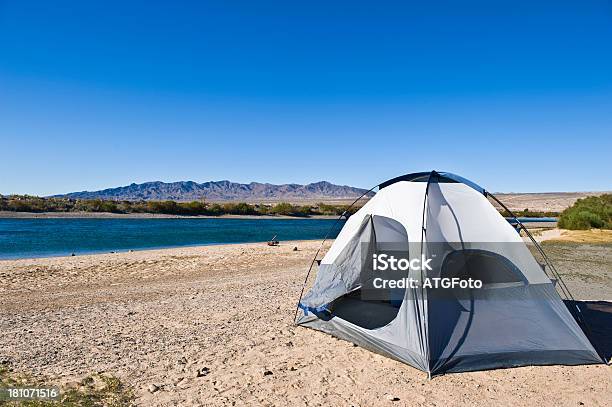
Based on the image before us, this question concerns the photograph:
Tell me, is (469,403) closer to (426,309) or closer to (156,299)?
(426,309)

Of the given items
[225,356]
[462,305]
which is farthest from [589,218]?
[225,356]

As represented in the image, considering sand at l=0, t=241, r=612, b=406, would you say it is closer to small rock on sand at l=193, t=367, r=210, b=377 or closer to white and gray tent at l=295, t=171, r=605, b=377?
small rock on sand at l=193, t=367, r=210, b=377

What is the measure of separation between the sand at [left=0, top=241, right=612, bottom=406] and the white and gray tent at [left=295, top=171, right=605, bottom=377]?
217 mm

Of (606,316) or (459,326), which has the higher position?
(459,326)

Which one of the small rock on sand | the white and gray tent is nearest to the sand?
the small rock on sand

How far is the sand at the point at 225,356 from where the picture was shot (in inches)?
195

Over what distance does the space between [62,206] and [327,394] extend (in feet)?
221

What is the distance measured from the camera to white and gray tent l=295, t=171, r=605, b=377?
5.77 m

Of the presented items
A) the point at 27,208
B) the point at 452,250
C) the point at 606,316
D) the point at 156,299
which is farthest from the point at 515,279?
the point at 27,208

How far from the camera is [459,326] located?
589 cm

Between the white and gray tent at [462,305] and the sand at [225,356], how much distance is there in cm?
22

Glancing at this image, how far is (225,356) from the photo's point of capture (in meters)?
6.14

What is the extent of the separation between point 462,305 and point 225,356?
3.56 meters

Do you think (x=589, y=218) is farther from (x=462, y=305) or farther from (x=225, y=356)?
(x=225, y=356)
